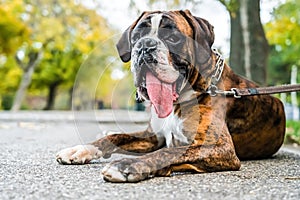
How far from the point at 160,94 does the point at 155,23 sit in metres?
0.52

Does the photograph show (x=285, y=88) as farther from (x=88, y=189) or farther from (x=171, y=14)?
(x=88, y=189)

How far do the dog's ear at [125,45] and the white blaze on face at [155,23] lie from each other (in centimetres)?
30

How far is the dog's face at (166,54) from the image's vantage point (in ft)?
10.2

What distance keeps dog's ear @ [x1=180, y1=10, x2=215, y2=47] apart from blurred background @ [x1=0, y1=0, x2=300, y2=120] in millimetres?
594

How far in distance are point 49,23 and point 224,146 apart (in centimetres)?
2129

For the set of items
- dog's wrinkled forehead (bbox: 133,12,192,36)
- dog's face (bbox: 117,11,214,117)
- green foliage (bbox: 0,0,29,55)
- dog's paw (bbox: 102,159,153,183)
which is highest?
green foliage (bbox: 0,0,29,55)

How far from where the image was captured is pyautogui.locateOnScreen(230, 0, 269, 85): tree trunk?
7.48 metres

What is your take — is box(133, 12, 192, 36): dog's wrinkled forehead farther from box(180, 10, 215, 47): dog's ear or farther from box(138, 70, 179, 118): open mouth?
box(138, 70, 179, 118): open mouth

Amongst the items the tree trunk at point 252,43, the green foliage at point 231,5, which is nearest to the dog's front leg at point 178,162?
the green foliage at point 231,5

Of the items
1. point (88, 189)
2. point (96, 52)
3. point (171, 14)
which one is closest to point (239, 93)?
Result: point (171, 14)

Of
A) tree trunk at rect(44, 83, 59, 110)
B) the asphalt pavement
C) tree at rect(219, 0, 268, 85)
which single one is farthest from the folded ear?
tree trunk at rect(44, 83, 59, 110)

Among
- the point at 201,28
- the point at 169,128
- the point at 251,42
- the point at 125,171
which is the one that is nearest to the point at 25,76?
the point at 251,42

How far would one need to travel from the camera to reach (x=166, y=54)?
3137mm

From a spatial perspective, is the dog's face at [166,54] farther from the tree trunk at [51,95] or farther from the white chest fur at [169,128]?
the tree trunk at [51,95]
